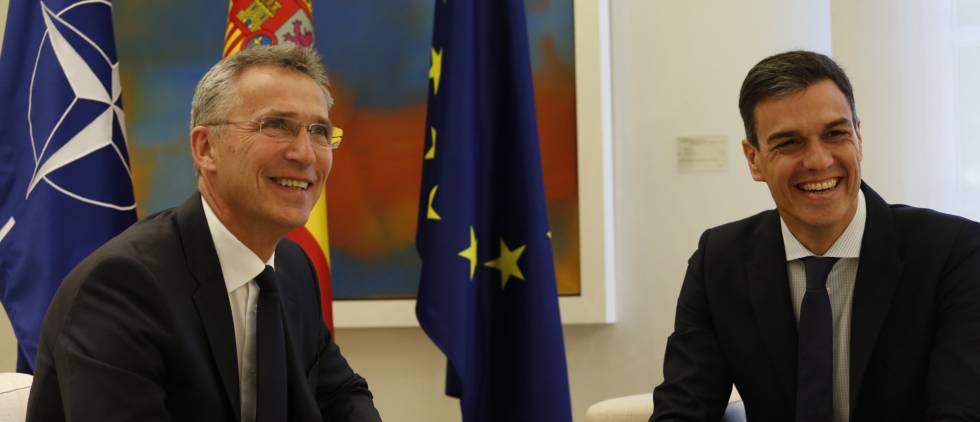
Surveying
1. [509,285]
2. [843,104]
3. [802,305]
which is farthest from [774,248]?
[509,285]

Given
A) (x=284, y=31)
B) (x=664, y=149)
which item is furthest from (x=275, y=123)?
(x=664, y=149)

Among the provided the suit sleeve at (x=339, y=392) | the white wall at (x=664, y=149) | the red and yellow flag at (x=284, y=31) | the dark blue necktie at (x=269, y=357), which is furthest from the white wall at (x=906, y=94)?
the dark blue necktie at (x=269, y=357)

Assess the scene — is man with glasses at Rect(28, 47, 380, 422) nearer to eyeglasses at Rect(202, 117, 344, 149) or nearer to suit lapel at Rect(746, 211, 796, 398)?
eyeglasses at Rect(202, 117, 344, 149)

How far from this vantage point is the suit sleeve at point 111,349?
1.68 m

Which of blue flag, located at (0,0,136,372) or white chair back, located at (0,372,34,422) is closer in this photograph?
white chair back, located at (0,372,34,422)

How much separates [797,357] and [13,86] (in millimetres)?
2587

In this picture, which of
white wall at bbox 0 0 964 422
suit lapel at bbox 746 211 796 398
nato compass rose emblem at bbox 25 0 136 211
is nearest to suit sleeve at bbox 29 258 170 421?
suit lapel at bbox 746 211 796 398

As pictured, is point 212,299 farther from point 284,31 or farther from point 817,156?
point 284,31

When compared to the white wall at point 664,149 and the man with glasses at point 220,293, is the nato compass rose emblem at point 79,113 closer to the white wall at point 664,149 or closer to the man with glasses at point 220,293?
the man with glasses at point 220,293

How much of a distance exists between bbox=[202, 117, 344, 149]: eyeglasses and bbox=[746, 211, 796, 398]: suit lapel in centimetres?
104

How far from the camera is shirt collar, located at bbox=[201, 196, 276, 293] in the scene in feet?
6.52

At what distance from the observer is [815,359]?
213cm

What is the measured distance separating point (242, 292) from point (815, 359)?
1.25 metres

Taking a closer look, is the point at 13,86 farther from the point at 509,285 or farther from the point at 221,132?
the point at 509,285
